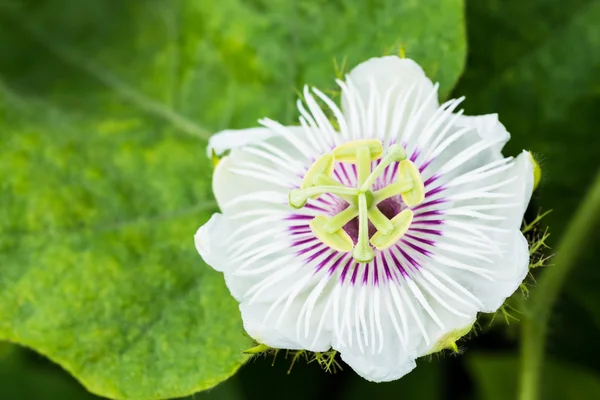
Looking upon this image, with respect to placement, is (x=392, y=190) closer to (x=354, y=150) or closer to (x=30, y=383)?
(x=354, y=150)

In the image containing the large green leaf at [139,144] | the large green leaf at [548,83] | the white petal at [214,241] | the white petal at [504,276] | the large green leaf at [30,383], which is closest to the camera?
the white petal at [504,276]

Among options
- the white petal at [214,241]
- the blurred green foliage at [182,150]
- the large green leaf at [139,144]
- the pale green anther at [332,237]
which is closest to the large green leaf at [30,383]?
the blurred green foliage at [182,150]

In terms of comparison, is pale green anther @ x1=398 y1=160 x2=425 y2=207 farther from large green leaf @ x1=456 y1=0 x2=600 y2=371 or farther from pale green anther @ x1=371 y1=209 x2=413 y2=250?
large green leaf @ x1=456 y1=0 x2=600 y2=371

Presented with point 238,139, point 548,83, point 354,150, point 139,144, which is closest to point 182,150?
point 139,144

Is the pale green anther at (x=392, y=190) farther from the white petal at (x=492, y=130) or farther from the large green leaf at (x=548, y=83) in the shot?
the large green leaf at (x=548, y=83)

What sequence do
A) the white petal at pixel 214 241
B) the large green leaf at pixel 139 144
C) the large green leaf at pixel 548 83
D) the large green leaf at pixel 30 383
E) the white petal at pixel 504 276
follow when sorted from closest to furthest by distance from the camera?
the white petal at pixel 504 276
the white petal at pixel 214 241
the large green leaf at pixel 139 144
the large green leaf at pixel 548 83
the large green leaf at pixel 30 383

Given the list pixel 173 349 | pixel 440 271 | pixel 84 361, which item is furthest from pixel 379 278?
pixel 84 361

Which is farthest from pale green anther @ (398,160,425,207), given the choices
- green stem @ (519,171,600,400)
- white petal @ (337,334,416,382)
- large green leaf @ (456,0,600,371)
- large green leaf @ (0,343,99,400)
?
large green leaf @ (0,343,99,400)
